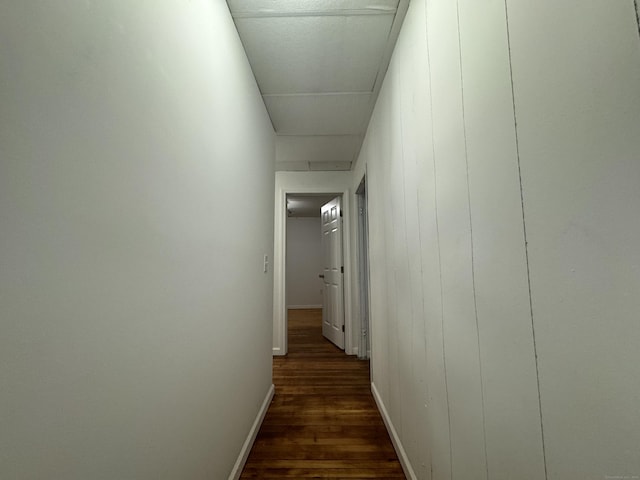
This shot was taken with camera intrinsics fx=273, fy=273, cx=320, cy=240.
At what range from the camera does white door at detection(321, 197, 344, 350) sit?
11.7 feet

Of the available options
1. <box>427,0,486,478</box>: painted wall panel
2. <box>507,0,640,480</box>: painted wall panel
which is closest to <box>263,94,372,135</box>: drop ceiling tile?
<box>427,0,486,478</box>: painted wall panel

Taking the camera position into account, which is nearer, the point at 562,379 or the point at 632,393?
the point at 632,393

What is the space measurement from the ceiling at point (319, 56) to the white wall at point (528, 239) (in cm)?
42

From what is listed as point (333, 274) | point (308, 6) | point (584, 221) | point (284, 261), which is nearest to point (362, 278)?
point (333, 274)

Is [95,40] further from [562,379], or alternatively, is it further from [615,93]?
[562,379]

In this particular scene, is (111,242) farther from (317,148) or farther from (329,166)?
(329,166)

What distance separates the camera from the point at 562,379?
20.9 inches

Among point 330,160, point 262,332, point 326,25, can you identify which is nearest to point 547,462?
point 262,332

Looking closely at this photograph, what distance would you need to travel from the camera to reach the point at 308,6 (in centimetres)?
138

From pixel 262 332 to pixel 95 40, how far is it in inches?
72.6

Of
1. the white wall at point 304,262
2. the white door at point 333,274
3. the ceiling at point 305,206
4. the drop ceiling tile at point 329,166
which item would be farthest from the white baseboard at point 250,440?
the white wall at point 304,262

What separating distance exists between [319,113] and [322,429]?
2458mm

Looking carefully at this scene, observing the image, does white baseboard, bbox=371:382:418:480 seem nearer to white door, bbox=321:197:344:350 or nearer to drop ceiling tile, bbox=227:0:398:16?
white door, bbox=321:197:344:350

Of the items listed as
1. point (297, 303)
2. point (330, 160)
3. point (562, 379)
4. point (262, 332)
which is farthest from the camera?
point (297, 303)
